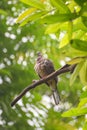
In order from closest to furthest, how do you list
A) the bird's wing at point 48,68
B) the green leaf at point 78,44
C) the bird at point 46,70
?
the green leaf at point 78,44 < the bird at point 46,70 < the bird's wing at point 48,68

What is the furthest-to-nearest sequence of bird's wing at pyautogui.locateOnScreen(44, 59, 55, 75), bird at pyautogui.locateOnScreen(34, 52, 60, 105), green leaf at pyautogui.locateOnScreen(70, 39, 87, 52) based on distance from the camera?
bird's wing at pyautogui.locateOnScreen(44, 59, 55, 75) < bird at pyautogui.locateOnScreen(34, 52, 60, 105) < green leaf at pyautogui.locateOnScreen(70, 39, 87, 52)

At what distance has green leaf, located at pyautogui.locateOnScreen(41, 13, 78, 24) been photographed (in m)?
0.55

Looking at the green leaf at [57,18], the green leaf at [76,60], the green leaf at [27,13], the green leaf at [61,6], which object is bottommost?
the green leaf at [76,60]

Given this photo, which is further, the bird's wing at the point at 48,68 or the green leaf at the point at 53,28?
the bird's wing at the point at 48,68

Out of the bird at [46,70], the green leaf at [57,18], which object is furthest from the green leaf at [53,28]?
the bird at [46,70]

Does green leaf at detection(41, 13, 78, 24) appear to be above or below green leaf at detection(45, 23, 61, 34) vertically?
below

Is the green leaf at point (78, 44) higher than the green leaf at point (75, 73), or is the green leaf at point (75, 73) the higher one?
the green leaf at point (78, 44)

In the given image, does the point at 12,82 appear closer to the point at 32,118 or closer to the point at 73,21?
the point at 32,118

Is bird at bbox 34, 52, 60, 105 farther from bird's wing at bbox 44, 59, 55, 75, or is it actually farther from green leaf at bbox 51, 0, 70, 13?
green leaf at bbox 51, 0, 70, 13

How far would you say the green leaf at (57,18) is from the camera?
1.82 feet

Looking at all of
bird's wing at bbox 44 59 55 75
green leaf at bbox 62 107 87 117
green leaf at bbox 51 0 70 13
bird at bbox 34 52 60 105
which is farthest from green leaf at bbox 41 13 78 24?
bird's wing at bbox 44 59 55 75

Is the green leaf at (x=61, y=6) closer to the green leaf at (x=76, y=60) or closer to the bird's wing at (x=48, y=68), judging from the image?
the green leaf at (x=76, y=60)

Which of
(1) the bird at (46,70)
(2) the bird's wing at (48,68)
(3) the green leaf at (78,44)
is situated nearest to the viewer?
(3) the green leaf at (78,44)

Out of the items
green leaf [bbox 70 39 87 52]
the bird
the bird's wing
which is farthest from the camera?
the bird's wing
